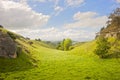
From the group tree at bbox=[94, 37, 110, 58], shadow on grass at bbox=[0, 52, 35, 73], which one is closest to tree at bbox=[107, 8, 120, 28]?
shadow on grass at bbox=[0, 52, 35, 73]

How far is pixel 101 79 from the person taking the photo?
43.0 meters

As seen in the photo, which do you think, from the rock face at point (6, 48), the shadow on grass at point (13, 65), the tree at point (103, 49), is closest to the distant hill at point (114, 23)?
the shadow on grass at point (13, 65)

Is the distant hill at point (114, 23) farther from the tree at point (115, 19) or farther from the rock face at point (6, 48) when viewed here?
the rock face at point (6, 48)

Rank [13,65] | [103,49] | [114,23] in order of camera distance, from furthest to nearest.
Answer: [103,49] → [13,65] → [114,23]

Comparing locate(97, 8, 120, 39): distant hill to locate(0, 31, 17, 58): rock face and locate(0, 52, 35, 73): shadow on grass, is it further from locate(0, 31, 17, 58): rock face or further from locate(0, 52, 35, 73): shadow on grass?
locate(0, 31, 17, 58): rock face

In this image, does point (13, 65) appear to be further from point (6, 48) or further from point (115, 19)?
point (115, 19)

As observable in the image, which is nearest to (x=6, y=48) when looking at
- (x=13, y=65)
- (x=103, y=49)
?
(x=13, y=65)

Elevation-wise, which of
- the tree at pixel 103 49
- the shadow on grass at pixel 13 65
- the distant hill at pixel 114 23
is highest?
the distant hill at pixel 114 23

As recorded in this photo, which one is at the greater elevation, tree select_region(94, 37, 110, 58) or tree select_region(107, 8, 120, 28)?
tree select_region(107, 8, 120, 28)

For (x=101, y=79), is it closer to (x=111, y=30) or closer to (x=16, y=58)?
(x=111, y=30)

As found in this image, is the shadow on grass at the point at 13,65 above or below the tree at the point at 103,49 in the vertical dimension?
below

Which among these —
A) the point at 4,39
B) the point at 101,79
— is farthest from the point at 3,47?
the point at 101,79

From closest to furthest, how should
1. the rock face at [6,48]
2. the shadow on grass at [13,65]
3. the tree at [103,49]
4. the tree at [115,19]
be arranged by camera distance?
the tree at [115,19], the shadow on grass at [13,65], the rock face at [6,48], the tree at [103,49]

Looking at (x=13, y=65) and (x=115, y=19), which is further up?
(x=115, y=19)
